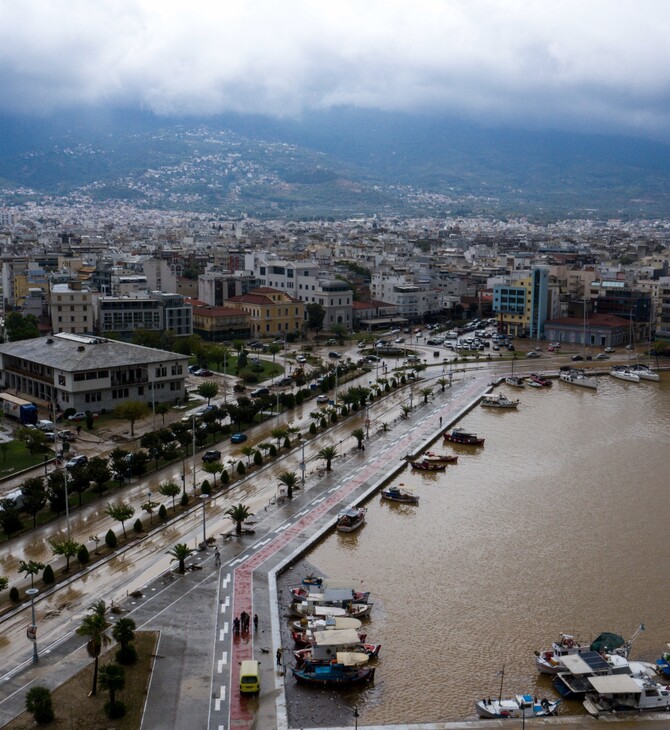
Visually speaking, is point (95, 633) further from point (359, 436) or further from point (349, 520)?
point (359, 436)

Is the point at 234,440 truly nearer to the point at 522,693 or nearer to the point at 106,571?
the point at 106,571

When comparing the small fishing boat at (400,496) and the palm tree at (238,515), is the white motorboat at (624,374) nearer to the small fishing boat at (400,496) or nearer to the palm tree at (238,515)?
the small fishing boat at (400,496)

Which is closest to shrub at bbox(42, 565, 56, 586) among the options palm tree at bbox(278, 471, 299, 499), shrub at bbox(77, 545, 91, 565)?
shrub at bbox(77, 545, 91, 565)

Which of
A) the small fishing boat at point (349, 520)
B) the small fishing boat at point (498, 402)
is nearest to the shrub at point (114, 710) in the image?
the small fishing boat at point (349, 520)

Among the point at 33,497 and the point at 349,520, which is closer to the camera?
the point at 33,497

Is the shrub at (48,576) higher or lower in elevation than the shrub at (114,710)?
higher

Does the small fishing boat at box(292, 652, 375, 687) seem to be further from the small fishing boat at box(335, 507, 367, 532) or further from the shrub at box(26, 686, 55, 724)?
the small fishing boat at box(335, 507, 367, 532)

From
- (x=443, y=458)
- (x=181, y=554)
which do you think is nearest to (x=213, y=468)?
(x=181, y=554)
